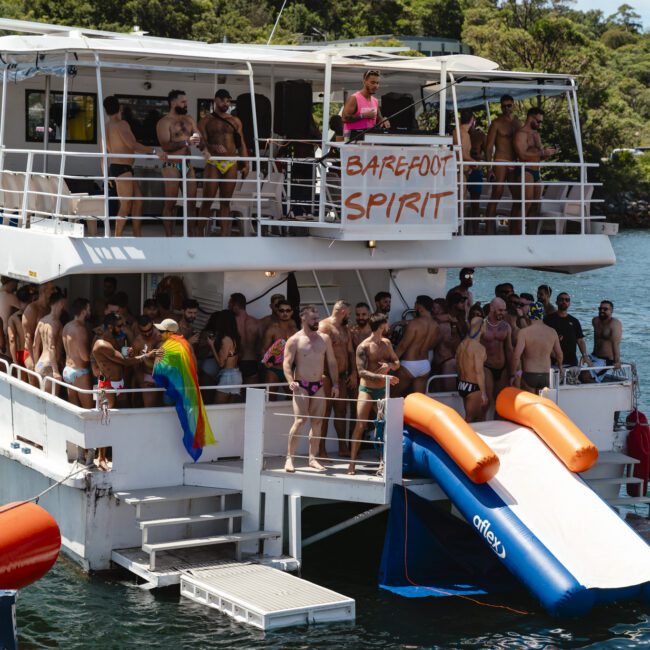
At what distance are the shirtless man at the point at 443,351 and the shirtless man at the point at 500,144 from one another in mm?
1578

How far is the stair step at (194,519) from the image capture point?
41.2ft

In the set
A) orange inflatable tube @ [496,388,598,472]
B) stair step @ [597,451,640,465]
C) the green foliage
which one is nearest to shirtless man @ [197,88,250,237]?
orange inflatable tube @ [496,388,598,472]

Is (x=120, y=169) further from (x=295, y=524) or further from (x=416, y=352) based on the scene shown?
(x=295, y=524)

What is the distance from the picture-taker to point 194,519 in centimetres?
1280

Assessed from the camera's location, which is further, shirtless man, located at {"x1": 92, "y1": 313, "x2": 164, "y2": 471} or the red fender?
the red fender

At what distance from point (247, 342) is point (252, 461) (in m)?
1.64

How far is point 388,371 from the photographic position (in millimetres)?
13164

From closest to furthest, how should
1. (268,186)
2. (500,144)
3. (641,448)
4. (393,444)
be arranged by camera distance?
(393,444) → (641,448) → (268,186) → (500,144)

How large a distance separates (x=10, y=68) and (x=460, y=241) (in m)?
5.51

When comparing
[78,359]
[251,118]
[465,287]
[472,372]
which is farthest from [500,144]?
[78,359]

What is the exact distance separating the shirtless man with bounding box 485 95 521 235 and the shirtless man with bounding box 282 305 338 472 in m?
3.56

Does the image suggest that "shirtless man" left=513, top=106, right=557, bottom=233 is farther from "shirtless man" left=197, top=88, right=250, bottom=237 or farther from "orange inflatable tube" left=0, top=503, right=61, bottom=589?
"orange inflatable tube" left=0, top=503, right=61, bottom=589

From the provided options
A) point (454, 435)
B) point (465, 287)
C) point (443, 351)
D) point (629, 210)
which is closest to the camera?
point (454, 435)

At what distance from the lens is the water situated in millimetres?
11891
